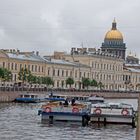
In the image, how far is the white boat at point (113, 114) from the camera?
3362 centimetres

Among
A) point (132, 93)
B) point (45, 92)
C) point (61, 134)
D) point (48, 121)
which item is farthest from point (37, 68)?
point (61, 134)

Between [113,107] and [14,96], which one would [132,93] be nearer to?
[14,96]

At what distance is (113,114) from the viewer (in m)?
33.8

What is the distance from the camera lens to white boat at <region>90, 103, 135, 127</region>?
3362 cm

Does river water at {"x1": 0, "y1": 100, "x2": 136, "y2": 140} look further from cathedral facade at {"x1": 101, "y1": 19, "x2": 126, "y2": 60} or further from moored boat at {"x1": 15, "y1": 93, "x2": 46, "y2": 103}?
cathedral facade at {"x1": 101, "y1": 19, "x2": 126, "y2": 60}

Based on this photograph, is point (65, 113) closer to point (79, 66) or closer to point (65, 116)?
point (65, 116)

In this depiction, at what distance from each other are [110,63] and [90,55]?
10.5 meters

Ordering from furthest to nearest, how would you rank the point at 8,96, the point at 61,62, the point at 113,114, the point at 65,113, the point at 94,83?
the point at 94,83 → the point at 61,62 → the point at 8,96 → the point at 65,113 → the point at 113,114

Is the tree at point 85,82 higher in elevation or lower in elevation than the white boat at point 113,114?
higher

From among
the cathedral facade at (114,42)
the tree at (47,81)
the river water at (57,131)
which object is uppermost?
the cathedral facade at (114,42)

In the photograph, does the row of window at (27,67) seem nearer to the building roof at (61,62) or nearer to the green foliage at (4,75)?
the building roof at (61,62)

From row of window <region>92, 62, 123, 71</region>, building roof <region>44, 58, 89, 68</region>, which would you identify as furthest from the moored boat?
row of window <region>92, 62, 123, 71</region>

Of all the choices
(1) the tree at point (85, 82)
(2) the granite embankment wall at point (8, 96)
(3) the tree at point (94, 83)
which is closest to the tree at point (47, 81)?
(1) the tree at point (85, 82)

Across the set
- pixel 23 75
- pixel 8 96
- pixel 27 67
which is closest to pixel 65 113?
pixel 8 96
